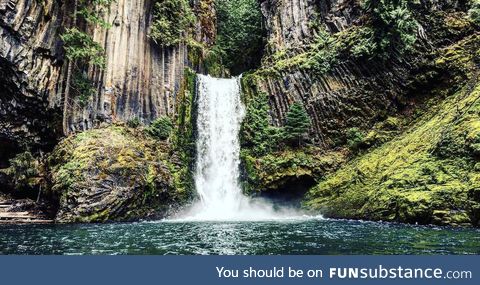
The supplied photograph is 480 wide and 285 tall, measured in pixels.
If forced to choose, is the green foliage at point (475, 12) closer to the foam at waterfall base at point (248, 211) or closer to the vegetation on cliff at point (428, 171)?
the vegetation on cliff at point (428, 171)

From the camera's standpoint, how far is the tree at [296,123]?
29172 mm

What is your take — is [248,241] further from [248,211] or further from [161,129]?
[161,129]

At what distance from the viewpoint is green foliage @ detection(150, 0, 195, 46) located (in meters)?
31.5

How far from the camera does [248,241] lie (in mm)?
13547

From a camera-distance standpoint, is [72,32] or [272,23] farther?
[272,23]

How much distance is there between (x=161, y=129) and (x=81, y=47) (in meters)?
7.49

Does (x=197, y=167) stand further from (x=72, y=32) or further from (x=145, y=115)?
(x=72, y=32)

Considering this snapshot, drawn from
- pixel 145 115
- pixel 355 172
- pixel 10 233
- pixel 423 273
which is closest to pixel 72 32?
pixel 145 115

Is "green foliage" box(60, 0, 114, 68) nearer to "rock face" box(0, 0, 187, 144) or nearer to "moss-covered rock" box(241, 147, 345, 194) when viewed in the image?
"rock face" box(0, 0, 187, 144)

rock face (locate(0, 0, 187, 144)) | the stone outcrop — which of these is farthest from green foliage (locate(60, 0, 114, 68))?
the stone outcrop

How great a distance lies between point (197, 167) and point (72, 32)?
12.0m

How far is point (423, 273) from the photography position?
27.4ft

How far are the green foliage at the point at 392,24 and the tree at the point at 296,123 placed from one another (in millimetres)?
6770

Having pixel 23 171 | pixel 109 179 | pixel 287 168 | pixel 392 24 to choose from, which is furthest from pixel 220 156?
pixel 392 24
